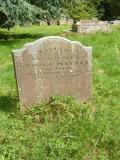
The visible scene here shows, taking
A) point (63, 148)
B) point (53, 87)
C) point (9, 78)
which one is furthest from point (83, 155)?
point (9, 78)

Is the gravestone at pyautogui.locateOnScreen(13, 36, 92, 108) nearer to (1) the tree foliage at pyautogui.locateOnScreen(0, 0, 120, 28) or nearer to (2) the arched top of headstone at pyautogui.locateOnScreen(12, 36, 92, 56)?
(2) the arched top of headstone at pyautogui.locateOnScreen(12, 36, 92, 56)

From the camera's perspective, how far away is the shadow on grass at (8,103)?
246 inches

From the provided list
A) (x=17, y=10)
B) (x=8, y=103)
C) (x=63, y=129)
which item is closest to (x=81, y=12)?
(x=17, y=10)

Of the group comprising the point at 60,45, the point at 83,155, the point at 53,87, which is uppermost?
the point at 60,45

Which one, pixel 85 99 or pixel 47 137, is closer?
pixel 47 137

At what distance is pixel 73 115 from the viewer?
5.59m

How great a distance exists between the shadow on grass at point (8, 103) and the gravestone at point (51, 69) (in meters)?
0.28

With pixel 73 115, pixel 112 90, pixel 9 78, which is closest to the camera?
pixel 73 115

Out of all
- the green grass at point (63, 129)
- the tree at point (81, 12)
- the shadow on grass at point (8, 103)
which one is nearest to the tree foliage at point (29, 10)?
the green grass at point (63, 129)

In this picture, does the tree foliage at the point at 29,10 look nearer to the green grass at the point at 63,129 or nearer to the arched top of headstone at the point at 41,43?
the green grass at the point at 63,129

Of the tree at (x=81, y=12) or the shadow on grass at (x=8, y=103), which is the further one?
the tree at (x=81, y=12)

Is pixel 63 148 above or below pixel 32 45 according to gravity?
below

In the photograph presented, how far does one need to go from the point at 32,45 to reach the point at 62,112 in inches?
42.8

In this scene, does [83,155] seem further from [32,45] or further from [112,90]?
[112,90]
